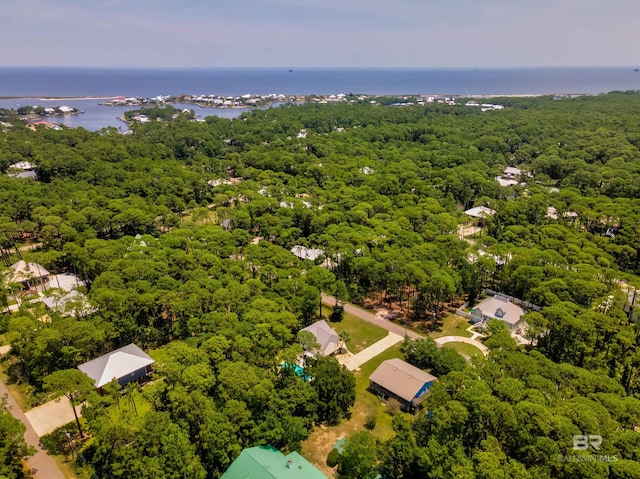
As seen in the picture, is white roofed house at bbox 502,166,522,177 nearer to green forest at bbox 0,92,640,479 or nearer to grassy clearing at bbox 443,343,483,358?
green forest at bbox 0,92,640,479

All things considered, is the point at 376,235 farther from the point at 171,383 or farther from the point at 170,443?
the point at 170,443

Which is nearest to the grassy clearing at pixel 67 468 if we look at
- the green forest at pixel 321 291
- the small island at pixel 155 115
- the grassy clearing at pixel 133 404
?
the green forest at pixel 321 291

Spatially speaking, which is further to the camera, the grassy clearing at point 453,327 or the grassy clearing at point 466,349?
the grassy clearing at point 453,327

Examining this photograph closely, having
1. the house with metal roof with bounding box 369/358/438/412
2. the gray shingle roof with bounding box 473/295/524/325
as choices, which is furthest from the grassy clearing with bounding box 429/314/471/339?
the house with metal roof with bounding box 369/358/438/412

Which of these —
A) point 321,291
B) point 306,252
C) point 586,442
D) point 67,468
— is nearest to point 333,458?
point 586,442

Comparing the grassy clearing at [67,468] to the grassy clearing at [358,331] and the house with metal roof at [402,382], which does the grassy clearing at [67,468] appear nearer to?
the house with metal roof at [402,382]

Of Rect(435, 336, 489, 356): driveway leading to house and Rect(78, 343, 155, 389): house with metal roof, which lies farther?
Rect(435, 336, 489, 356): driveway leading to house
